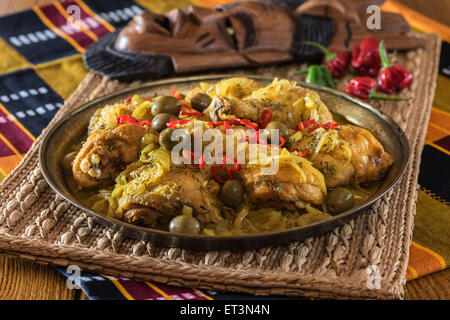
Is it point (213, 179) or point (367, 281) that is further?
point (213, 179)

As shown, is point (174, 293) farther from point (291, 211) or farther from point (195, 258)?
point (291, 211)

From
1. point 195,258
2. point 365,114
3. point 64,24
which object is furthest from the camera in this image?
point 64,24

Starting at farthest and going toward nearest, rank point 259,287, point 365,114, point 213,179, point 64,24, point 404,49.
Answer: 1. point 64,24
2. point 404,49
3. point 365,114
4. point 213,179
5. point 259,287

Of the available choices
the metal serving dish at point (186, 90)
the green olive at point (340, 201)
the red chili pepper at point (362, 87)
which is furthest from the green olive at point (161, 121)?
the red chili pepper at point (362, 87)

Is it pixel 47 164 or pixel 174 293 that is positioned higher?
pixel 47 164

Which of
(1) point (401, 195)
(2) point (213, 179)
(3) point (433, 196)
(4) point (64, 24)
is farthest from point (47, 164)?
(4) point (64, 24)

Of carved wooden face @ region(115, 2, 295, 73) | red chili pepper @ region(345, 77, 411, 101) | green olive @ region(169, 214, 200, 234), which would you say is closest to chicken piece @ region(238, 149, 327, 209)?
green olive @ region(169, 214, 200, 234)

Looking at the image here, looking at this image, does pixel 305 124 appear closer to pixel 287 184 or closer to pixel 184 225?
pixel 287 184

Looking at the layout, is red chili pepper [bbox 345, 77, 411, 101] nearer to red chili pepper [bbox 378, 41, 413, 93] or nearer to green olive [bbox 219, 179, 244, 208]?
red chili pepper [bbox 378, 41, 413, 93]
